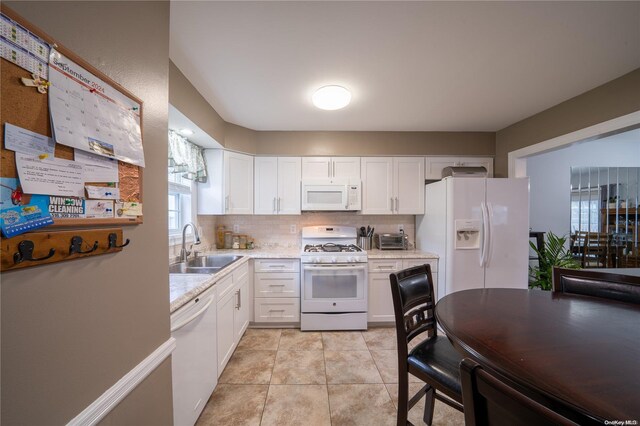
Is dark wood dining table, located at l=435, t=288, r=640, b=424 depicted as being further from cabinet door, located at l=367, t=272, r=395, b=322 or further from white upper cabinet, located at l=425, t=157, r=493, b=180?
white upper cabinet, located at l=425, t=157, r=493, b=180

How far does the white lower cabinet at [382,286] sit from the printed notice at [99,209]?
2484mm

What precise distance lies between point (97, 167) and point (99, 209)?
0.13 metres

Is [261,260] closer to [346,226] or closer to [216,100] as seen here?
[346,226]

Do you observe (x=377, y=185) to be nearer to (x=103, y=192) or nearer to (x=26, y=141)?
(x=103, y=192)

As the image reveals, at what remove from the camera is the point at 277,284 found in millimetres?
2711

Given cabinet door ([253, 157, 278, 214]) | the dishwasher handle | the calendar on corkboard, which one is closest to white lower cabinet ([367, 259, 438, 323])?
cabinet door ([253, 157, 278, 214])

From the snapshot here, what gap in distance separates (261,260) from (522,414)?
252 centimetres

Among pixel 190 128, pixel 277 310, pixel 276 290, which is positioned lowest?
pixel 277 310

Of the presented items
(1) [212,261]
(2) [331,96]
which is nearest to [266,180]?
(1) [212,261]

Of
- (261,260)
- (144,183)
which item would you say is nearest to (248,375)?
(261,260)

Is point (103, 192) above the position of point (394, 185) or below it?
below

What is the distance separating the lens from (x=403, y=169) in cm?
311

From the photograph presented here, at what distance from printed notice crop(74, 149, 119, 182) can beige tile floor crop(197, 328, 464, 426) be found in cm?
173

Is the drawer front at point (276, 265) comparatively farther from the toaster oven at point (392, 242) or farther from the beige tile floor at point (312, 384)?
the toaster oven at point (392, 242)
